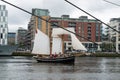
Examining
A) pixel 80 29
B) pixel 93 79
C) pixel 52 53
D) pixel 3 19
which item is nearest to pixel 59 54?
pixel 52 53

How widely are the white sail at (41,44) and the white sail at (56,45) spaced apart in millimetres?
1552

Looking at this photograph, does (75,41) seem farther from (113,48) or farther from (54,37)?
(113,48)

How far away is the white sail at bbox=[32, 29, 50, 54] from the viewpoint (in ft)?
290

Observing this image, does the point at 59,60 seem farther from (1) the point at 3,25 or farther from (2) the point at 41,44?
(1) the point at 3,25

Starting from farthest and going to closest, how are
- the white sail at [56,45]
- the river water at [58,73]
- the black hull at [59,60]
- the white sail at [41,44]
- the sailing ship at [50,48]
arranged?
the white sail at [56,45], the white sail at [41,44], the sailing ship at [50,48], the black hull at [59,60], the river water at [58,73]

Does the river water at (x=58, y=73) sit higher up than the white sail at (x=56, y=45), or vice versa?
the white sail at (x=56, y=45)

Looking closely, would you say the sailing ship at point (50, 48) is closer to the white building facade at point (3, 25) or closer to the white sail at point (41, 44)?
the white sail at point (41, 44)

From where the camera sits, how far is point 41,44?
3516 inches

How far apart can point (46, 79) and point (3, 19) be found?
108678mm

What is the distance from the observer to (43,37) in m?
90.6

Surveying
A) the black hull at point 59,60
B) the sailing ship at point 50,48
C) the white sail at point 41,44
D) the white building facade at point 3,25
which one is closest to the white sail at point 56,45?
the sailing ship at point 50,48

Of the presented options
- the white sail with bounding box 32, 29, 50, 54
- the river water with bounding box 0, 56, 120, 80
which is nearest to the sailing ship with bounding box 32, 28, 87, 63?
the white sail with bounding box 32, 29, 50, 54

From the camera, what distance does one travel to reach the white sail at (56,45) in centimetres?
9119


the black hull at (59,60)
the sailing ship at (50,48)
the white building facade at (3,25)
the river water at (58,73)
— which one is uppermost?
the white building facade at (3,25)
